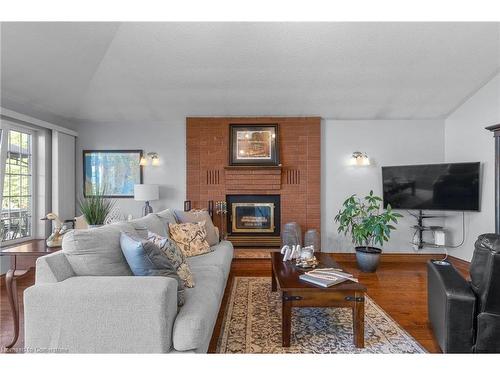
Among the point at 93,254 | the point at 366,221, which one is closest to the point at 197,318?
the point at 93,254

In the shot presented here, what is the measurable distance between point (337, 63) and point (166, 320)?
3.19 meters

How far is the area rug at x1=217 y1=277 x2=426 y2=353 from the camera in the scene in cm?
195

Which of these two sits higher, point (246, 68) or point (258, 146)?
point (246, 68)

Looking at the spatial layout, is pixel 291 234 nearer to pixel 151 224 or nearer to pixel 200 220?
pixel 200 220

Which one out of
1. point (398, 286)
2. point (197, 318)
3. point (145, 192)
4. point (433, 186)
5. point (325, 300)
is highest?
point (433, 186)

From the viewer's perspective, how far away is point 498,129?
9.75 feet

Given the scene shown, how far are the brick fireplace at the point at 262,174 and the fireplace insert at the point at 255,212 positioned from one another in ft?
0.08

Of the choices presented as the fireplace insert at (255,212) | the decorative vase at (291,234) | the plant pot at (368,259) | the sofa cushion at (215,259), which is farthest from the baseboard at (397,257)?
the sofa cushion at (215,259)

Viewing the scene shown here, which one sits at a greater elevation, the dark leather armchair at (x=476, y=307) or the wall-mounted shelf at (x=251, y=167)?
the wall-mounted shelf at (x=251, y=167)

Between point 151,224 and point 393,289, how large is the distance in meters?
2.77

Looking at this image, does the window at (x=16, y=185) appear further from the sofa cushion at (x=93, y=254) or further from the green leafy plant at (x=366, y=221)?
the green leafy plant at (x=366, y=221)

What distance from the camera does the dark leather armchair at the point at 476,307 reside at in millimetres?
1650

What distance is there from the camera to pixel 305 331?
2.16m

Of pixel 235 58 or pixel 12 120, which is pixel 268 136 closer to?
pixel 235 58
